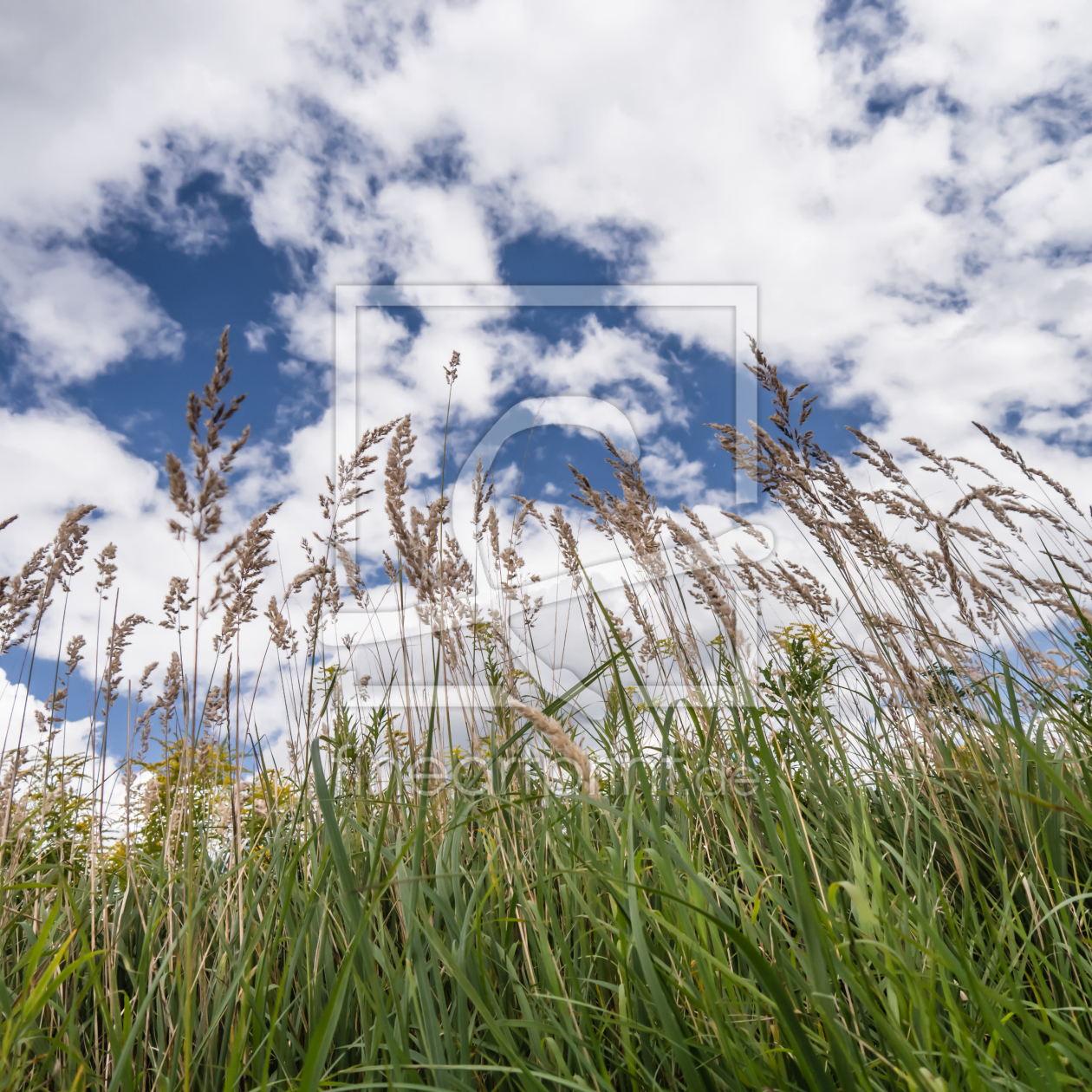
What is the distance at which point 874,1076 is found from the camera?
1.02m

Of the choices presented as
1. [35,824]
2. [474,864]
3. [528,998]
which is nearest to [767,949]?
[528,998]

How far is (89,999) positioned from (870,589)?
254 cm

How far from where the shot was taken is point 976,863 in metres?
1.87

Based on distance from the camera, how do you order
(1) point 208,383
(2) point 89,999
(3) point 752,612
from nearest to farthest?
(1) point 208,383
(2) point 89,999
(3) point 752,612

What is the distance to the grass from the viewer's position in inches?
39.3

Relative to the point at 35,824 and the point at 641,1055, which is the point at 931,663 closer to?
the point at 641,1055

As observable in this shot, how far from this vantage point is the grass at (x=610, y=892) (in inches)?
39.3

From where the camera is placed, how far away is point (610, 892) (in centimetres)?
117

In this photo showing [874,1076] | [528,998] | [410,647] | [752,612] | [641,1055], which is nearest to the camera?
[874,1076]

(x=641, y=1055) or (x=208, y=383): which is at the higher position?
(x=208, y=383)

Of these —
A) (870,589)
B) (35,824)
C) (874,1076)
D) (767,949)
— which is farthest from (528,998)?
(35,824)

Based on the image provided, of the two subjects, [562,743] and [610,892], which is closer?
[562,743]

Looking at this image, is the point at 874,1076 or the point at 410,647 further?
the point at 410,647

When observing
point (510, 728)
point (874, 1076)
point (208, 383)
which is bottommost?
point (874, 1076)
